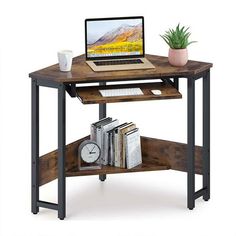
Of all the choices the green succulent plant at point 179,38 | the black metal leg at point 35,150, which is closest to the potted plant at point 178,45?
the green succulent plant at point 179,38

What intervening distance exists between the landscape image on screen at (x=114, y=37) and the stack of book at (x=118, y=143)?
0.52 meters

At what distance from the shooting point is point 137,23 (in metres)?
9.40

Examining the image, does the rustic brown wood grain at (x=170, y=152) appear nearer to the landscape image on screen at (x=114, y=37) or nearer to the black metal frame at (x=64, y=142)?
the black metal frame at (x=64, y=142)

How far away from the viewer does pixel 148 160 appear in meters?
9.70

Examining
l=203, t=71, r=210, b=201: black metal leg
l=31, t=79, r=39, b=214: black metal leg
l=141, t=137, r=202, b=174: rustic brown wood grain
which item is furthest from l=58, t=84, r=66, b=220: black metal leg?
l=203, t=71, r=210, b=201: black metal leg

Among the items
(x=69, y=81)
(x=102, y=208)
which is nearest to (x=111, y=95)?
(x=69, y=81)

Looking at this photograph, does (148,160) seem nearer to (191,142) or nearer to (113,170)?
(113,170)

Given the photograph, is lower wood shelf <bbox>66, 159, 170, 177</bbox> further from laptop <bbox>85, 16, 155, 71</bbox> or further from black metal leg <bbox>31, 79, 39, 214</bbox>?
laptop <bbox>85, 16, 155, 71</bbox>

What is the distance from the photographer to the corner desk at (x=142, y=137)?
355 inches

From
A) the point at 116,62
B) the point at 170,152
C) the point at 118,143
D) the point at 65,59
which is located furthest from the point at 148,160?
the point at 65,59

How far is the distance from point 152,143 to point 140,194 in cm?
38

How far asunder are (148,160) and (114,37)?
964 mm

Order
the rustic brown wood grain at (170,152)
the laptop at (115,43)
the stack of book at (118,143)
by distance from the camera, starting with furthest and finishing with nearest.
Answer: the rustic brown wood grain at (170,152)
the stack of book at (118,143)
the laptop at (115,43)

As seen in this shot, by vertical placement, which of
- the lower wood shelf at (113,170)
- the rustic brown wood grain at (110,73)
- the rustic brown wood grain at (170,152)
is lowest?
the lower wood shelf at (113,170)
